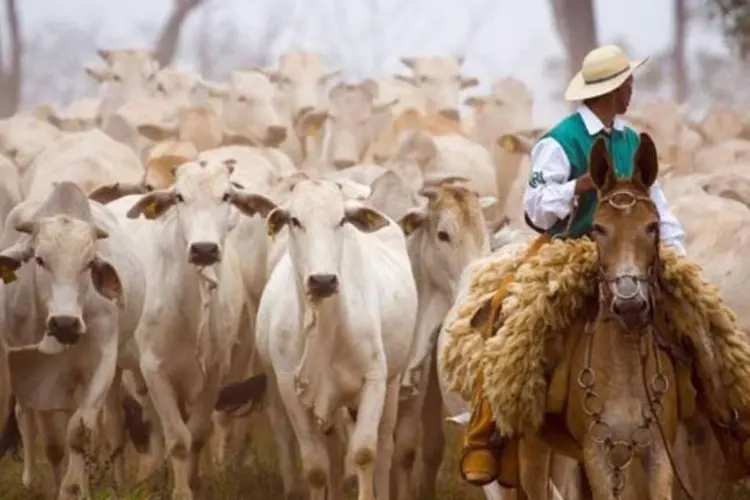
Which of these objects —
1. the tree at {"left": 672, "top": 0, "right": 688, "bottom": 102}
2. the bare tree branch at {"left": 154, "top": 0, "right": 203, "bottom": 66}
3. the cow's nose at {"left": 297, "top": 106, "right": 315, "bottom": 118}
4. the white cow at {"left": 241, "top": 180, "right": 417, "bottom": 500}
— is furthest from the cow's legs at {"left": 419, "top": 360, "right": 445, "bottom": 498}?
the bare tree branch at {"left": 154, "top": 0, "right": 203, "bottom": 66}

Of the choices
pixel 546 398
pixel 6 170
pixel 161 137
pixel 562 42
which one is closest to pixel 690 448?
pixel 546 398

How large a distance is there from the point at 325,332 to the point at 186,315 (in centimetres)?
120

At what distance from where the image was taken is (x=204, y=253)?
1109 cm

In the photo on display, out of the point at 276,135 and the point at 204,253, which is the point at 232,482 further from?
the point at 276,135

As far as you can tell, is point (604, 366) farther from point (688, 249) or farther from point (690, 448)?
point (688, 249)

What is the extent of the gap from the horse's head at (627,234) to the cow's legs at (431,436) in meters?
4.54

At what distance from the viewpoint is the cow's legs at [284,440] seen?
11.6 meters

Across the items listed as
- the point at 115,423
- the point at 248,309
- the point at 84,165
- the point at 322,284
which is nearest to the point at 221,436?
the point at 248,309

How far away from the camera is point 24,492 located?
1167 cm

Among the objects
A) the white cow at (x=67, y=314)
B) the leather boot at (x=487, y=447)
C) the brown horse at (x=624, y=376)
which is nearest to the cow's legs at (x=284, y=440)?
the white cow at (x=67, y=314)

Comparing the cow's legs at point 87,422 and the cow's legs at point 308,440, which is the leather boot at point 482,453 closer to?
the cow's legs at point 308,440

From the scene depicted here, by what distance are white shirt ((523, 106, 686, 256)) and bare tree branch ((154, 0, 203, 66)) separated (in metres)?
27.2

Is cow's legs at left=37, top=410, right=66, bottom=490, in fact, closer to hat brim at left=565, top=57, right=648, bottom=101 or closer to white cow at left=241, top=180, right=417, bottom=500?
white cow at left=241, top=180, right=417, bottom=500

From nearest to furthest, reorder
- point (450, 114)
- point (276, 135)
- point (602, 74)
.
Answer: point (602, 74) < point (276, 135) < point (450, 114)
